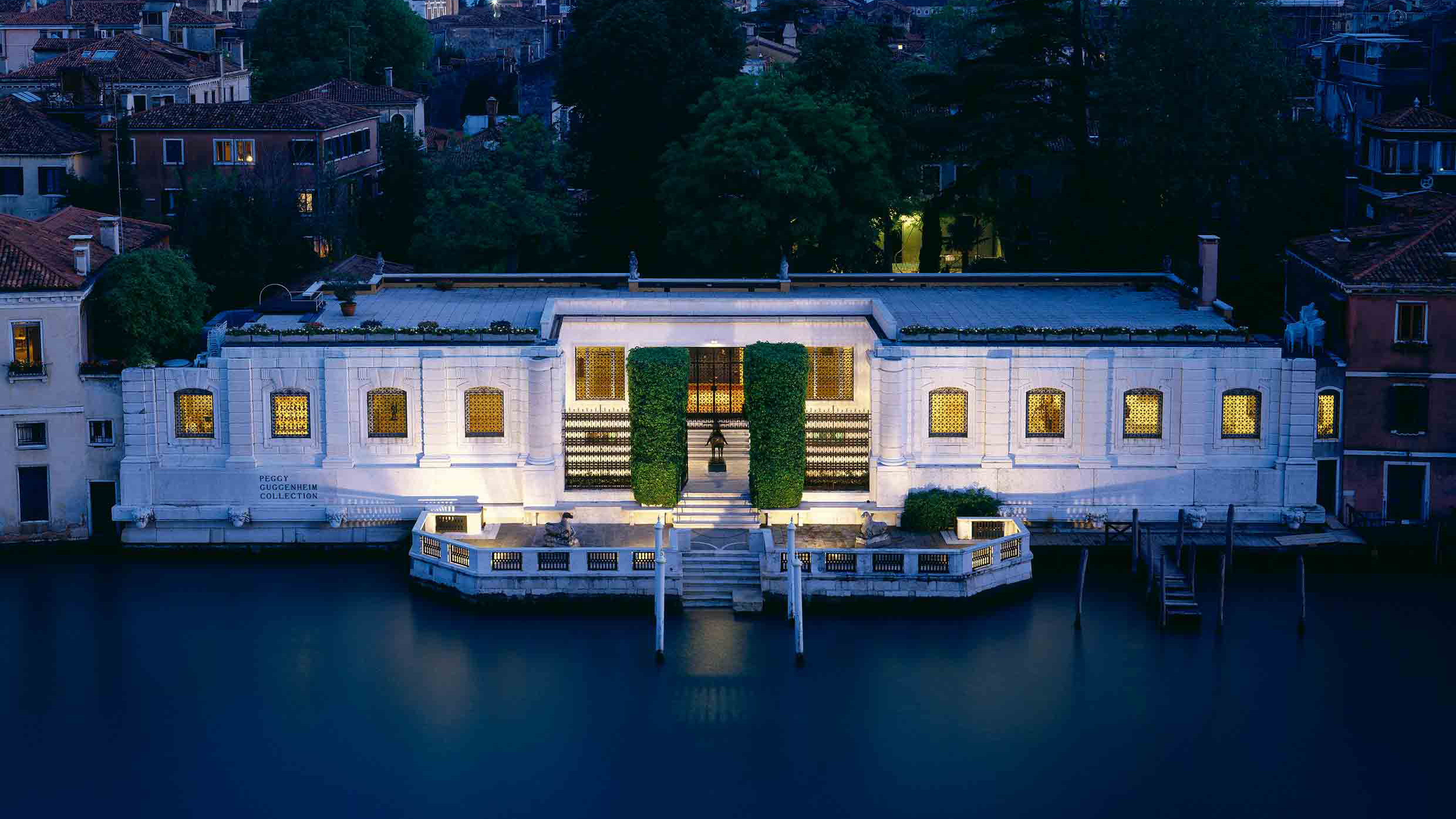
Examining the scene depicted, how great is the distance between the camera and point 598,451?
68.1 metres

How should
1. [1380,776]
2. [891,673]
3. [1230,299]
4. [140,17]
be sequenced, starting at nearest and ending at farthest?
[1380,776] < [891,673] < [1230,299] < [140,17]

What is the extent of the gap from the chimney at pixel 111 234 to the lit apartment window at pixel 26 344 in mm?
5608

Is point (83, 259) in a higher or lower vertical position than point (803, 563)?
higher

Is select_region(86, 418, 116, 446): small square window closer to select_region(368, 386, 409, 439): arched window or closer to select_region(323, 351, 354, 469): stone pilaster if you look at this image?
select_region(323, 351, 354, 469): stone pilaster

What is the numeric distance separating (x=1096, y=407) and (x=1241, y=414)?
4470mm

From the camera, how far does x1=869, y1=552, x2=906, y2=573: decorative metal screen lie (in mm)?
62031

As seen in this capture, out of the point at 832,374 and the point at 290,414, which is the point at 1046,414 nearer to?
the point at 832,374

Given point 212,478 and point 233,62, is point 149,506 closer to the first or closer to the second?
point 212,478

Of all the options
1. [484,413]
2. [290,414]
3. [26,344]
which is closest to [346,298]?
[290,414]

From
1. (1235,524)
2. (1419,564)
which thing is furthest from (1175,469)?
(1419,564)

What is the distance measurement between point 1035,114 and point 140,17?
77.5m

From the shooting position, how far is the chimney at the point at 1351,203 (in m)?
89.7

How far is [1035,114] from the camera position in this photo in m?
89.8

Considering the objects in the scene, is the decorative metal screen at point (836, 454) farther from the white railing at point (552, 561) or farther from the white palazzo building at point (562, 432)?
the white railing at point (552, 561)
